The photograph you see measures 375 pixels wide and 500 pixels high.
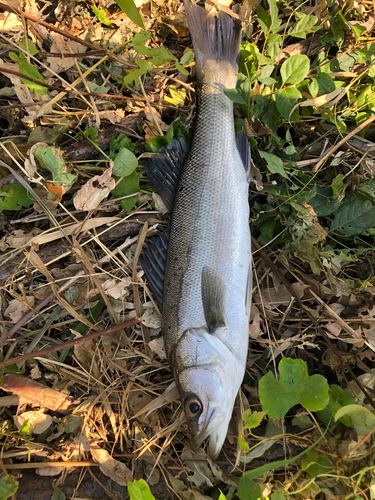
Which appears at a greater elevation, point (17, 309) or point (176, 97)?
point (176, 97)

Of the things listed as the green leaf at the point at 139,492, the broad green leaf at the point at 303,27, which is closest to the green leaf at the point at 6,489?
the green leaf at the point at 139,492

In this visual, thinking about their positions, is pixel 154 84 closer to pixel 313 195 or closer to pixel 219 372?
pixel 313 195

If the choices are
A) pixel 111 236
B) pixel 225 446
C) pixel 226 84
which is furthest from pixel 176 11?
pixel 225 446

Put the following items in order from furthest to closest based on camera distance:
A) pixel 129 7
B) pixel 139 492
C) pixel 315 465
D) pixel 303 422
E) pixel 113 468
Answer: pixel 113 468 → pixel 303 422 → pixel 315 465 → pixel 129 7 → pixel 139 492

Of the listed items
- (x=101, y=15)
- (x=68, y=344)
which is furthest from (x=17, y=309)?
(x=101, y=15)

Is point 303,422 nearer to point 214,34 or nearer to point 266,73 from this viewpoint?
point 266,73

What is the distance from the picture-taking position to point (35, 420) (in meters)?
2.67

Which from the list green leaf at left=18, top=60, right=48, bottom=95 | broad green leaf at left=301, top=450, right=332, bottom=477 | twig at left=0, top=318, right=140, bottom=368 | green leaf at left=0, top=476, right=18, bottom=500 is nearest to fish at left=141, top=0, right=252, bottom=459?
twig at left=0, top=318, right=140, bottom=368

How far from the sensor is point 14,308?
281 centimetres

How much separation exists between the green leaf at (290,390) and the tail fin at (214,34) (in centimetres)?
235

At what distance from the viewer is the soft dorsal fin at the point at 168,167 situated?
2689 mm

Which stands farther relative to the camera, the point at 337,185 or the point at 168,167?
the point at 168,167

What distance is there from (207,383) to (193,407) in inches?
7.9

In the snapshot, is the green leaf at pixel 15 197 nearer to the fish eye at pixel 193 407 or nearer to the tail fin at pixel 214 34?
the tail fin at pixel 214 34
